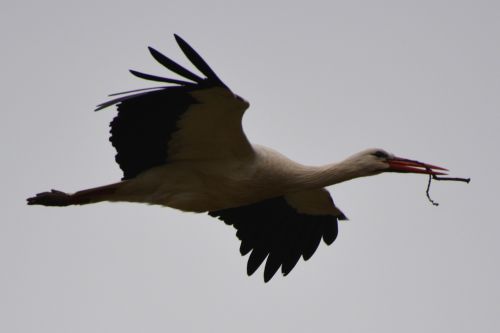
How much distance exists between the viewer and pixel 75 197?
9539mm

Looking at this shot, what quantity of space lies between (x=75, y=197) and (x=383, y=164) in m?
2.65

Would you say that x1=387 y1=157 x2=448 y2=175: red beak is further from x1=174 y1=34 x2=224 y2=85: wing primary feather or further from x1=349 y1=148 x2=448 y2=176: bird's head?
x1=174 y1=34 x2=224 y2=85: wing primary feather

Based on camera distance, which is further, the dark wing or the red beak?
the dark wing

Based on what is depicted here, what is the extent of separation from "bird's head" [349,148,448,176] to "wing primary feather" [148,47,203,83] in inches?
72.3

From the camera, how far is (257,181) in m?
9.27

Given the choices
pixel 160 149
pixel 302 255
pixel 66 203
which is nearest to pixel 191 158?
pixel 160 149

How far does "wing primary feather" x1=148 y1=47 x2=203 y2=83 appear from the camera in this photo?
8.03 metres

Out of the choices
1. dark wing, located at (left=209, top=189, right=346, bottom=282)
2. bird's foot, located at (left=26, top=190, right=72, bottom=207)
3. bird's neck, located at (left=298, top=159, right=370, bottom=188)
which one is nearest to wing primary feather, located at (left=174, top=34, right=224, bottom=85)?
bird's neck, located at (left=298, top=159, right=370, bottom=188)

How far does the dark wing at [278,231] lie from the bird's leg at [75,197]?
1.44 m

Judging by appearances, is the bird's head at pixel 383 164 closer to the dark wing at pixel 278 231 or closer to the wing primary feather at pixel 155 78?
the dark wing at pixel 278 231

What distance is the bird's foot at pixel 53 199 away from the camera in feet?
31.5

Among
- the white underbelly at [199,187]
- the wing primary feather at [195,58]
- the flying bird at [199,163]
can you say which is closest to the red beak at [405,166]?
the flying bird at [199,163]

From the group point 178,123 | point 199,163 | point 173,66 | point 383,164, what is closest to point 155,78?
point 173,66

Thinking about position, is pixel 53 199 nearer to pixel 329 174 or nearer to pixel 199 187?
pixel 199 187
